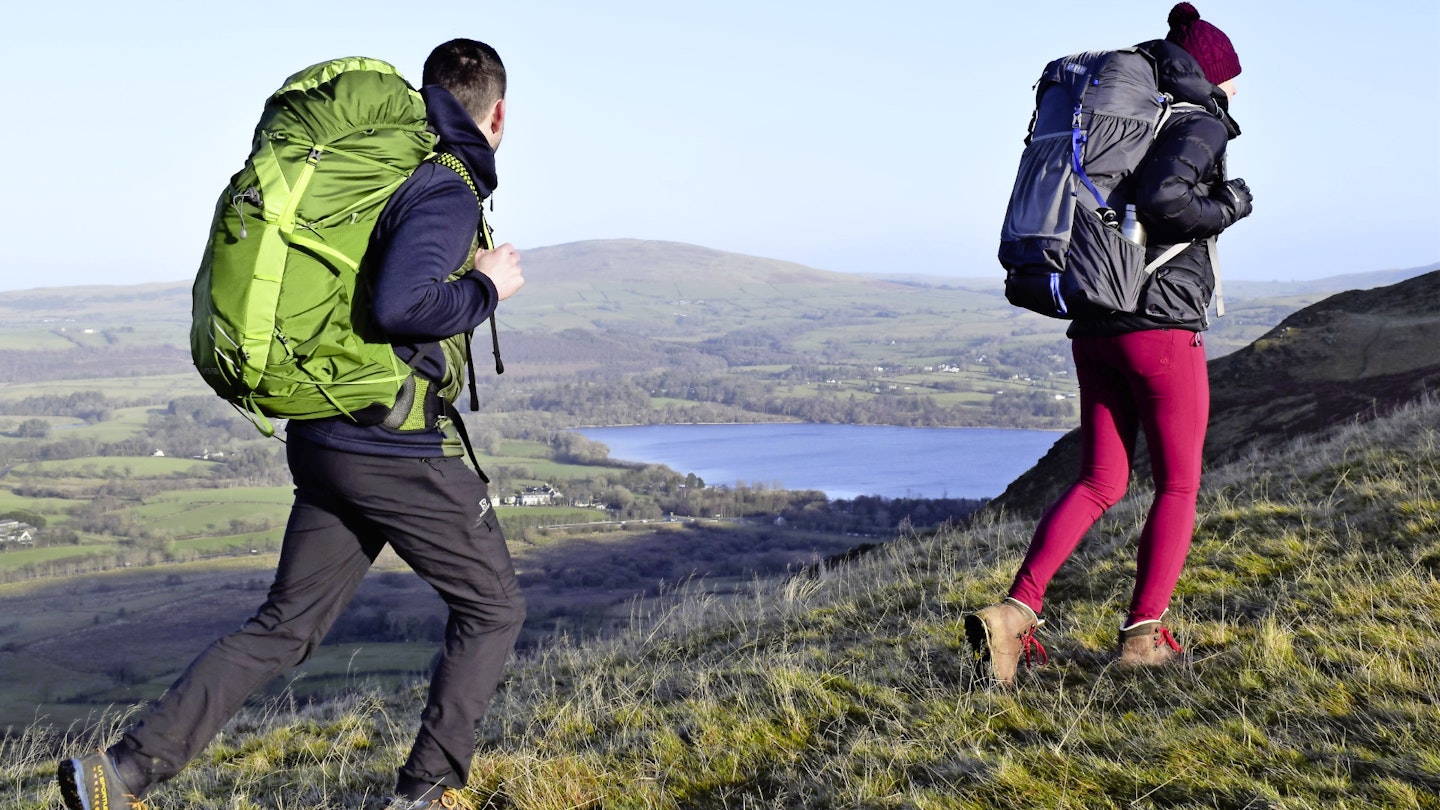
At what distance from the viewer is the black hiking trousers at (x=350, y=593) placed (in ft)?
10.0

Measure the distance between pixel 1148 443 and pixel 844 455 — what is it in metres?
85.4

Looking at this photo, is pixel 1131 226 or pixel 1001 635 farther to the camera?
pixel 1001 635

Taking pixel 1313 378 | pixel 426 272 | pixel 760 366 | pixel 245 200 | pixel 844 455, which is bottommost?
pixel 760 366

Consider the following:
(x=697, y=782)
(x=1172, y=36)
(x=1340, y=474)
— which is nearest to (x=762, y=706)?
(x=697, y=782)

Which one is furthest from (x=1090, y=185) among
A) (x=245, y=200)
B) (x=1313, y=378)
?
(x=1313, y=378)

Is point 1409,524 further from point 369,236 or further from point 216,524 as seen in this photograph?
point 216,524

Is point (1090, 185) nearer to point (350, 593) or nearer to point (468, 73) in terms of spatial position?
point (468, 73)

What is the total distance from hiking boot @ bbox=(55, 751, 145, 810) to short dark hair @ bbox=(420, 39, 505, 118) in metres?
2.14

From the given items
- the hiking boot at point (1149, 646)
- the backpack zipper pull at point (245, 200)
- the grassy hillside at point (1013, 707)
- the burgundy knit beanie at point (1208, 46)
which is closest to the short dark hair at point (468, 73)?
the backpack zipper pull at point (245, 200)

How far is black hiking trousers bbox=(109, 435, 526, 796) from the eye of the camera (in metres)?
3.05

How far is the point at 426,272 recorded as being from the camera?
2.81 m

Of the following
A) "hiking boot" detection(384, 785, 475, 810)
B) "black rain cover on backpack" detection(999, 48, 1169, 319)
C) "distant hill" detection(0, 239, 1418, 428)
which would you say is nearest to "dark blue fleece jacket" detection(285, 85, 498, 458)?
"hiking boot" detection(384, 785, 475, 810)

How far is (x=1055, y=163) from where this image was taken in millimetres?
3443

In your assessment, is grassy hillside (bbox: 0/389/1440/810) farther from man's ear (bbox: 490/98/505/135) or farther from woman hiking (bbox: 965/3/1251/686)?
man's ear (bbox: 490/98/505/135)
